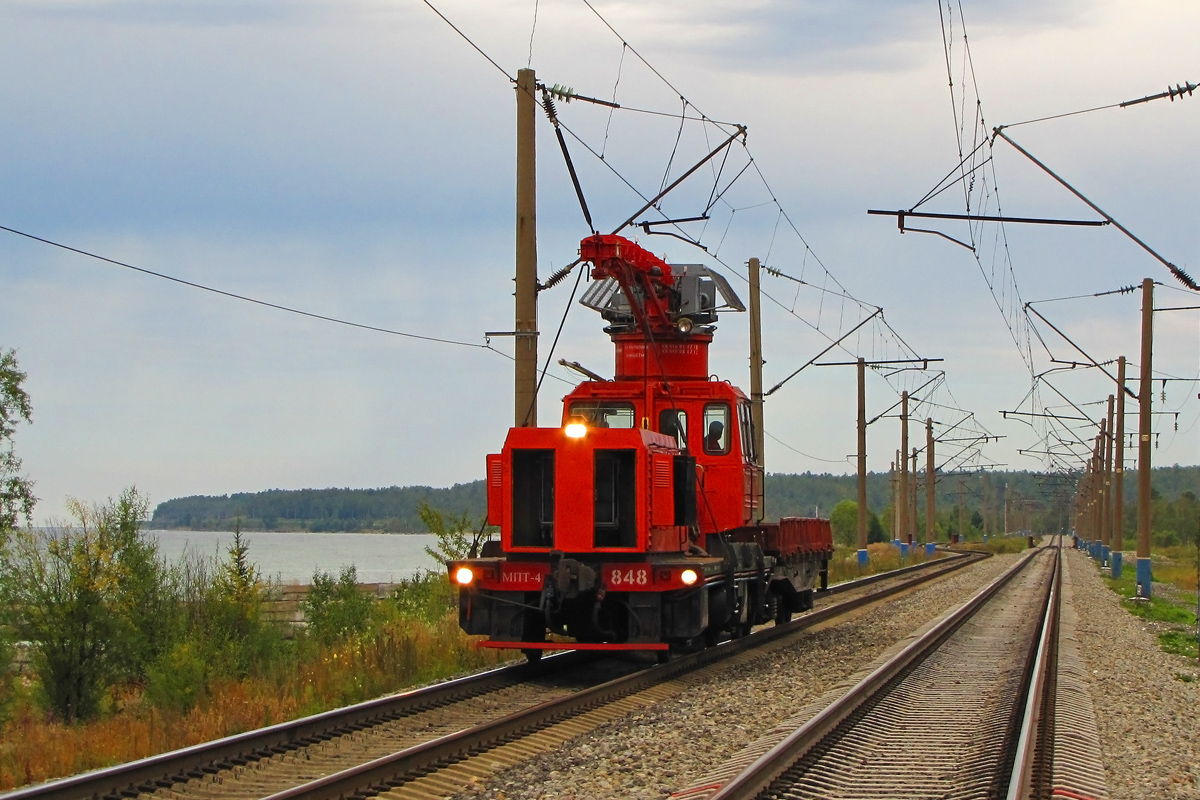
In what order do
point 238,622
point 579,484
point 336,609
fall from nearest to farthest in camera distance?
point 579,484
point 238,622
point 336,609

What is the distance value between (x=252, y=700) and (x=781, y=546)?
8.90m

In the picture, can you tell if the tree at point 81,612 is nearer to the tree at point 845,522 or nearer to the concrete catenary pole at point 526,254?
the concrete catenary pole at point 526,254

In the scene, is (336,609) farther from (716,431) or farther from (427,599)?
(716,431)

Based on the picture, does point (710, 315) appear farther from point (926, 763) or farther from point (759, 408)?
point (759, 408)

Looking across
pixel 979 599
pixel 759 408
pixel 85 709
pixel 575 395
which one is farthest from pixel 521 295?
pixel 979 599

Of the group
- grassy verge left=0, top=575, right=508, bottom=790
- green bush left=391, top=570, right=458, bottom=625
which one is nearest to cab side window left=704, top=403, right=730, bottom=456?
grassy verge left=0, top=575, right=508, bottom=790

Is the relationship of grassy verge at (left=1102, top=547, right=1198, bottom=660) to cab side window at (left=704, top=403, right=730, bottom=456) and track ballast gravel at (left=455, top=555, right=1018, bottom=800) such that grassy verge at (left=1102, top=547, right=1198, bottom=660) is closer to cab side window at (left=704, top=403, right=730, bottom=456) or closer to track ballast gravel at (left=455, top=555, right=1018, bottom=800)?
track ballast gravel at (left=455, top=555, right=1018, bottom=800)

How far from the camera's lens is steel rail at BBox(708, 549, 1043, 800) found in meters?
7.82

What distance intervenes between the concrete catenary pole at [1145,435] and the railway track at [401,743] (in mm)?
22265

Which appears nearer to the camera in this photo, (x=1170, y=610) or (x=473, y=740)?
(x=473, y=740)

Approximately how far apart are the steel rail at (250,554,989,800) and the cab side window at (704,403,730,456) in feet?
8.50

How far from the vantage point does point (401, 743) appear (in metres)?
9.80

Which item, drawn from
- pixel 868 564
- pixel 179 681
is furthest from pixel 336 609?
pixel 868 564

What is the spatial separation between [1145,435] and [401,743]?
28480 mm
